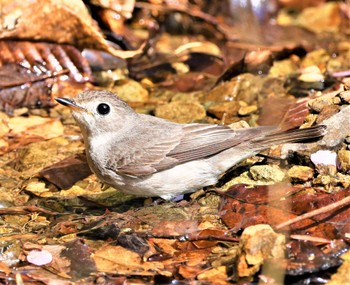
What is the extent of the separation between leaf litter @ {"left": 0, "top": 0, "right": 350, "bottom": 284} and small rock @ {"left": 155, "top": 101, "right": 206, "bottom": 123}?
14 millimetres

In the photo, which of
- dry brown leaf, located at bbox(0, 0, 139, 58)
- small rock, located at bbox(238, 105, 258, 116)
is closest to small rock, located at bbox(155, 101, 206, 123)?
small rock, located at bbox(238, 105, 258, 116)

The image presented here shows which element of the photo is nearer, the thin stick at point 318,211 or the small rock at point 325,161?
the thin stick at point 318,211

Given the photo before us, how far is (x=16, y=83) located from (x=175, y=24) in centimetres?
299

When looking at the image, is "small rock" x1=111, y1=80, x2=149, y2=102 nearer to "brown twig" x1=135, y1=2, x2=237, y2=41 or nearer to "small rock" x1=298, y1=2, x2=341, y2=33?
"brown twig" x1=135, y1=2, x2=237, y2=41

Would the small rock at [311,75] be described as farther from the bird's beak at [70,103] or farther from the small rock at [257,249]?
the small rock at [257,249]

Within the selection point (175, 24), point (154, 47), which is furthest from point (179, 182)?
point (175, 24)

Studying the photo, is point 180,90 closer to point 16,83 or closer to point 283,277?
point 16,83

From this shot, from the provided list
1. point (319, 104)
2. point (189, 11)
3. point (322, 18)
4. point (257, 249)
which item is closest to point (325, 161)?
point (319, 104)

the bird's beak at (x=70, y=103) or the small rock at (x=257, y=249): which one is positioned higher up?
the bird's beak at (x=70, y=103)

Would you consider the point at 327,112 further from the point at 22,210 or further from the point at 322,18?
the point at 322,18

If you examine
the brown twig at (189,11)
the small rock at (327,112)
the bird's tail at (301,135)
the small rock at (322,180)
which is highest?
the brown twig at (189,11)

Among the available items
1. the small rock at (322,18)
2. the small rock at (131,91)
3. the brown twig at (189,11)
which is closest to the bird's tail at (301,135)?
the small rock at (131,91)

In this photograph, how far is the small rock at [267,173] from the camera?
642cm

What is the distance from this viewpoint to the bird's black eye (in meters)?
6.80
